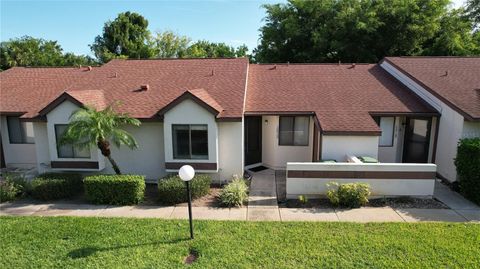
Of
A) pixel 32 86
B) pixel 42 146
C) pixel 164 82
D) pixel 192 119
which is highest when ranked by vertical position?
pixel 164 82

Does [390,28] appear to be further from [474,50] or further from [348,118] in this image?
[348,118]

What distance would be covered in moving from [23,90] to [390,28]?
87.3 feet

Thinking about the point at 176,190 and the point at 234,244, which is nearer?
the point at 234,244

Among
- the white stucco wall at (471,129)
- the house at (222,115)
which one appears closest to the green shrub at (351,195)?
the house at (222,115)

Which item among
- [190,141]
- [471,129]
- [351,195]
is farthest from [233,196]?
[471,129]

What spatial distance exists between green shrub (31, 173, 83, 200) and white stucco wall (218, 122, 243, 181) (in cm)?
527

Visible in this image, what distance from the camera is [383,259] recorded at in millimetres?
6996

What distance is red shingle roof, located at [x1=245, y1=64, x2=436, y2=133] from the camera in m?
13.2

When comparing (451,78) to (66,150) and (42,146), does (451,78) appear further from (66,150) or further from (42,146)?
(42,146)

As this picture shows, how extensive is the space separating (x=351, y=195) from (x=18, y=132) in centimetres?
1463

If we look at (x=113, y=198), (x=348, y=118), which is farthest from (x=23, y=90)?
(x=348, y=118)

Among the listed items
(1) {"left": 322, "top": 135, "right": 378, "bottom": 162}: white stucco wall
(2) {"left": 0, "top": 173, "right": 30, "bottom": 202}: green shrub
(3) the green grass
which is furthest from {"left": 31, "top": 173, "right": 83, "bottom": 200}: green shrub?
(1) {"left": 322, "top": 135, "right": 378, "bottom": 162}: white stucco wall

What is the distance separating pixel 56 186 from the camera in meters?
10.8

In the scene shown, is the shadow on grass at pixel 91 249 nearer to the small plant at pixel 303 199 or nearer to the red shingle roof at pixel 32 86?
the small plant at pixel 303 199
